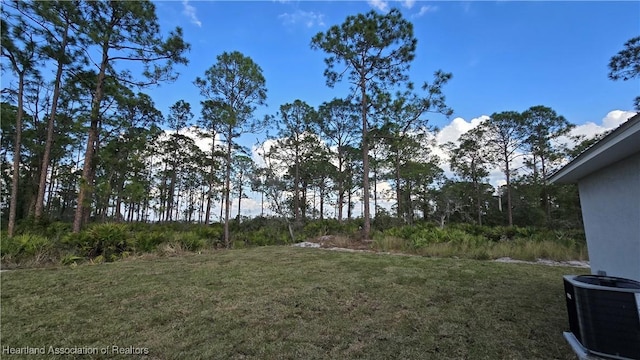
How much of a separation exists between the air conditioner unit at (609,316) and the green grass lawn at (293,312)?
1.26 ft

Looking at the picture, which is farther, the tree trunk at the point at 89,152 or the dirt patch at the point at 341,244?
the dirt patch at the point at 341,244

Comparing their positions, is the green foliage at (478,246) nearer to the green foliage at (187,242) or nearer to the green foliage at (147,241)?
the green foliage at (187,242)

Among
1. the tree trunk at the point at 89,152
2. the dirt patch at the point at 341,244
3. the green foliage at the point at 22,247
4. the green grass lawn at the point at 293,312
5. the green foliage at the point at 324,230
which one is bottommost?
the green grass lawn at the point at 293,312

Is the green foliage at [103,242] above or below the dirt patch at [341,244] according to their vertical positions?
above

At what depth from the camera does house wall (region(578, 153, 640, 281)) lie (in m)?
2.98

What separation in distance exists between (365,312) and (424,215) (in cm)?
2313

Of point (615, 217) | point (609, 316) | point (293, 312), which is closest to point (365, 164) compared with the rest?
point (615, 217)

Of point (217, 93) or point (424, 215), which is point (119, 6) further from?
point (424, 215)

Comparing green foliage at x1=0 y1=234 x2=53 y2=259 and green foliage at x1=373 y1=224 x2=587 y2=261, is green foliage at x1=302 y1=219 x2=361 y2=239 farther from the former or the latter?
green foliage at x1=0 y1=234 x2=53 y2=259

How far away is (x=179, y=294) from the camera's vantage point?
4188mm

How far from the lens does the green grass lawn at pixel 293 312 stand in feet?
8.34

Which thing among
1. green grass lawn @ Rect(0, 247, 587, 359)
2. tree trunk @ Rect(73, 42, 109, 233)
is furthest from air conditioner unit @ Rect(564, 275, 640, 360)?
tree trunk @ Rect(73, 42, 109, 233)

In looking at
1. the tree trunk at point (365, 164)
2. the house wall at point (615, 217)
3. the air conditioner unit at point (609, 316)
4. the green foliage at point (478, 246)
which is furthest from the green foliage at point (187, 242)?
the house wall at point (615, 217)

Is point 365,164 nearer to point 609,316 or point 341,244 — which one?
point 341,244
